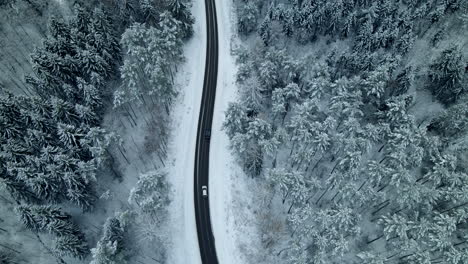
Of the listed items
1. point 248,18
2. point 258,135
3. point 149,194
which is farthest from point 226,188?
point 248,18

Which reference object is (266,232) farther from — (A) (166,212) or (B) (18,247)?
(B) (18,247)

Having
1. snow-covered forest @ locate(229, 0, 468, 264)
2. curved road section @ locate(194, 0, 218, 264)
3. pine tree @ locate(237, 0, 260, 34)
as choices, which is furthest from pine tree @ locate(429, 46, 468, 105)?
curved road section @ locate(194, 0, 218, 264)

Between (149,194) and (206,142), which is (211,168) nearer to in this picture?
(206,142)

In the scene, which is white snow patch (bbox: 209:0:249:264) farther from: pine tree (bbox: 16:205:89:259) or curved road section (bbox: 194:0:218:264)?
pine tree (bbox: 16:205:89:259)

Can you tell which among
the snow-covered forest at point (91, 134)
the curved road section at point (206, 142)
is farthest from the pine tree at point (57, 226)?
the curved road section at point (206, 142)

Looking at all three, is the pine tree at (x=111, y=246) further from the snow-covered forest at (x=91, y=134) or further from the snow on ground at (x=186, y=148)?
the snow on ground at (x=186, y=148)
